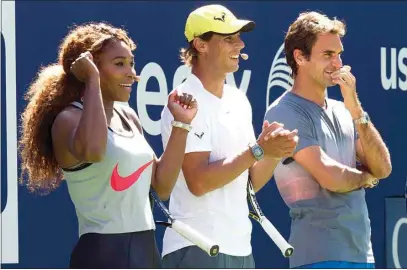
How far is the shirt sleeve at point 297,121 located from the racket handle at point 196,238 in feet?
2.09

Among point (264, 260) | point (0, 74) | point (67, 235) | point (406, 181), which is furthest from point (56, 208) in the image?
point (406, 181)

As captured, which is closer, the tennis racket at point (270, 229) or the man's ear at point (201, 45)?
the tennis racket at point (270, 229)

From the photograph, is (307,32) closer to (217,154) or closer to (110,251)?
(217,154)

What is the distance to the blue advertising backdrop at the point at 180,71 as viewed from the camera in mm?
Answer: 5027

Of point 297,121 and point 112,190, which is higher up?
point 297,121

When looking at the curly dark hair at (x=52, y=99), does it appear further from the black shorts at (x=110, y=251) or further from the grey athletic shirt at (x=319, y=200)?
the grey athletic shirt at (x=319, y=200)

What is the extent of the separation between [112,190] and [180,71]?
6.58 feet

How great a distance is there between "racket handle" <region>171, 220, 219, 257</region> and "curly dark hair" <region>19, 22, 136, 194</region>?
0.48 m

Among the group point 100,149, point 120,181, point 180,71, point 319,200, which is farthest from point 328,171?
point 180,71

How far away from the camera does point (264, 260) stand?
573 centimetres

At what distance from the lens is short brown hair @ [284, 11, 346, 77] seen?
4.39 m

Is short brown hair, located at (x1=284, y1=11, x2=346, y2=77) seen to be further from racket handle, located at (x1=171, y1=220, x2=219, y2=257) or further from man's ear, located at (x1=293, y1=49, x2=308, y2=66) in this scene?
racket handle, located at (x1=171, y1=220, x2=219, y2=257)

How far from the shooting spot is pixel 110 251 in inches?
139

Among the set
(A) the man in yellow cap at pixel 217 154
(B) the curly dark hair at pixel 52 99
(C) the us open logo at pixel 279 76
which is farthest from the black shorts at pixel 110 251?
(C) the us open logo at pixel 279 76
